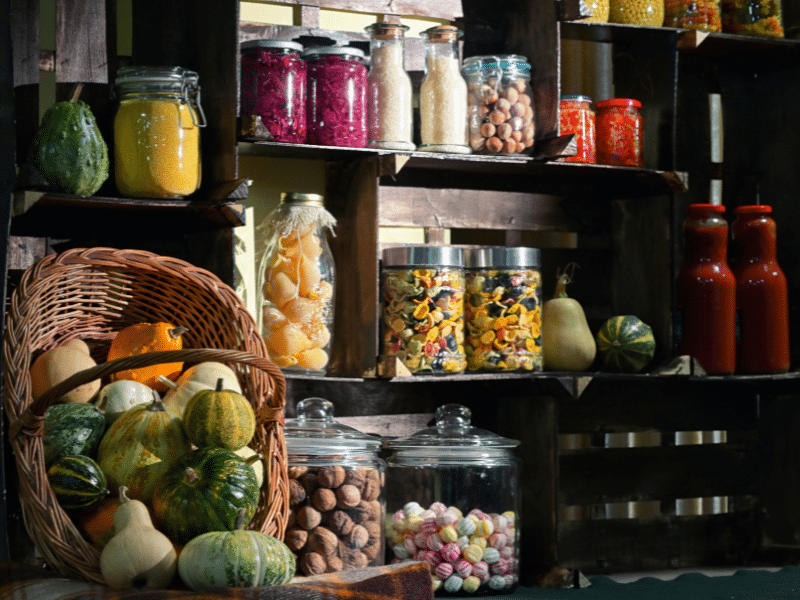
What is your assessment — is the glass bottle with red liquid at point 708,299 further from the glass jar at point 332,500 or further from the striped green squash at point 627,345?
the glass jar at point 332,500

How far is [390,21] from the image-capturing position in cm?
205

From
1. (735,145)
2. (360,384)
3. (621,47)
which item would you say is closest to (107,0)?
(360,384)

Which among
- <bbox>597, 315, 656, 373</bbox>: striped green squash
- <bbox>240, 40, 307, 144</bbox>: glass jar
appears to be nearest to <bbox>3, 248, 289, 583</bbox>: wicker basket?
<bbox>240, 40, 307, 144</bbox>: glass jar

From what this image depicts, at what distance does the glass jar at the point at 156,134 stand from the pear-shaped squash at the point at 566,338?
73cm

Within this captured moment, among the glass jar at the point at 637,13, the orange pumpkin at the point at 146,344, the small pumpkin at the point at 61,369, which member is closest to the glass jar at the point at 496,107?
the glass jar at the point at 637,13

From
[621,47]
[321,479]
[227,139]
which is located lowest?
[321,479]

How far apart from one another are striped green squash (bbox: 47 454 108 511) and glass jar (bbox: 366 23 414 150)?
77 cm

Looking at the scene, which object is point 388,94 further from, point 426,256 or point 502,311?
point 502,311

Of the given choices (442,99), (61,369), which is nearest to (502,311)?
(442,99)

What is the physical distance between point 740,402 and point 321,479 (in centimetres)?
109

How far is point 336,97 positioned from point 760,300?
93 centimetres

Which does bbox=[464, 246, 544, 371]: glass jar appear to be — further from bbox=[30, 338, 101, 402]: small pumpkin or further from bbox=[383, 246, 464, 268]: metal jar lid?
bbox=[30, 338, 101, 402]: small pumpkin

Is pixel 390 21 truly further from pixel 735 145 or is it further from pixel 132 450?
pixel 132 450

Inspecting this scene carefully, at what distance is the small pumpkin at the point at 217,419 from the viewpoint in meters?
1.47
